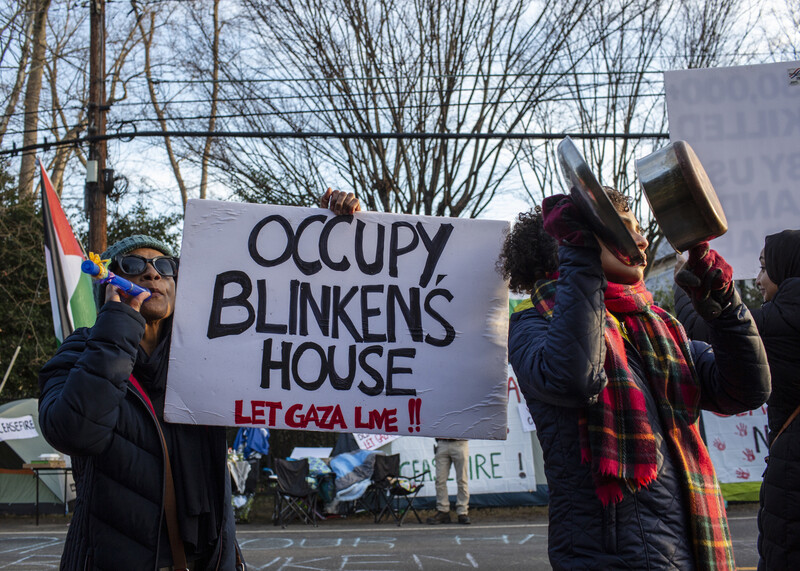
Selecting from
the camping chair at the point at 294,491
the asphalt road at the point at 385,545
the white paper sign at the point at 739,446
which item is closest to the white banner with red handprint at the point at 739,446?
the white paper sign at the point at 739,446

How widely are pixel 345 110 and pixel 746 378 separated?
42.3ft

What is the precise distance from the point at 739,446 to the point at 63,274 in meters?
9.21

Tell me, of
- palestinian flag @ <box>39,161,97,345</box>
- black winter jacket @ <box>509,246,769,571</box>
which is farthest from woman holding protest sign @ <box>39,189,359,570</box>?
palestinian flag @ <box>39,161,97,345</box>

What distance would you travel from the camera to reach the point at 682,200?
1.87 metres

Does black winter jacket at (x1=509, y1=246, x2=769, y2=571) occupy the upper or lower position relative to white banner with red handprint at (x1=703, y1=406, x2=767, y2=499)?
upper

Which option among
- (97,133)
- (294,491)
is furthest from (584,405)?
(97,133)

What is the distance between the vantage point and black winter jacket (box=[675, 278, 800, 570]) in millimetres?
2408

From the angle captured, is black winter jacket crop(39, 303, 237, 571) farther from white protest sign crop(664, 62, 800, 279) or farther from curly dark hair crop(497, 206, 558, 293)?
white protest sign crop(664, 62, 800, 279)

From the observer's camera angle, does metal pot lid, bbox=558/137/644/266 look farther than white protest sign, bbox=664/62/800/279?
No

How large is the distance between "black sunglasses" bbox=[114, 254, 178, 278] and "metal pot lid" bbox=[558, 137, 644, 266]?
1.34 meters

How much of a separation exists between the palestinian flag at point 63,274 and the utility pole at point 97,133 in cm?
500

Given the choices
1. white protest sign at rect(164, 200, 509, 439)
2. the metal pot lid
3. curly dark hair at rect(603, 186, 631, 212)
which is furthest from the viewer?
white protest sign at rect(164, 200, 509, 439)

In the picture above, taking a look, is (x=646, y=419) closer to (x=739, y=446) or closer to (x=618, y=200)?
(x=618, y=200)

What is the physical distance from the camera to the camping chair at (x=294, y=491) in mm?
10438
